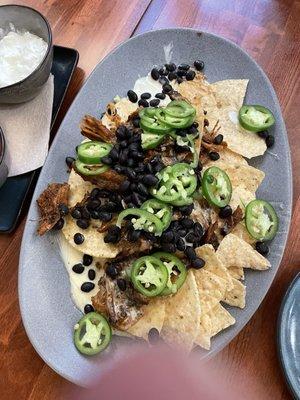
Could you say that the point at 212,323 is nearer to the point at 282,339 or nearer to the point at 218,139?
the point at 282,339

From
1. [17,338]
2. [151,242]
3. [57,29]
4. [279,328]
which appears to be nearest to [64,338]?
[17,338]

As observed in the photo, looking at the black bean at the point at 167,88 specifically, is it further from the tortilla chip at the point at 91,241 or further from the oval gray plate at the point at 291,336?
the oval gray plate at the point at 291,336

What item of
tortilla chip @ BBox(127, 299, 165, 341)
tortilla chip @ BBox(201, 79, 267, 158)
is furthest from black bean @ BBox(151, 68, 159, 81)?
tortilla chip @ BBox(127, 299, 165, 341)

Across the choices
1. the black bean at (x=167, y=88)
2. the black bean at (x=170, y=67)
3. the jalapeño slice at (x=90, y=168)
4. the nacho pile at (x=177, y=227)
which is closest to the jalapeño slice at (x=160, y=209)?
the nacho pile at (x=177, y=227)

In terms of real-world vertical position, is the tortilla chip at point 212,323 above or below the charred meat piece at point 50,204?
above

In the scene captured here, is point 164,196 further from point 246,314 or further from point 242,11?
point 242,11

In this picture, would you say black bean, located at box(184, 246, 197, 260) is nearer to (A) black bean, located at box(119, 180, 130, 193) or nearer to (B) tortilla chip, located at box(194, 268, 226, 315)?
(B) tortilla chip, located at box(194, 268, 226, 315)
